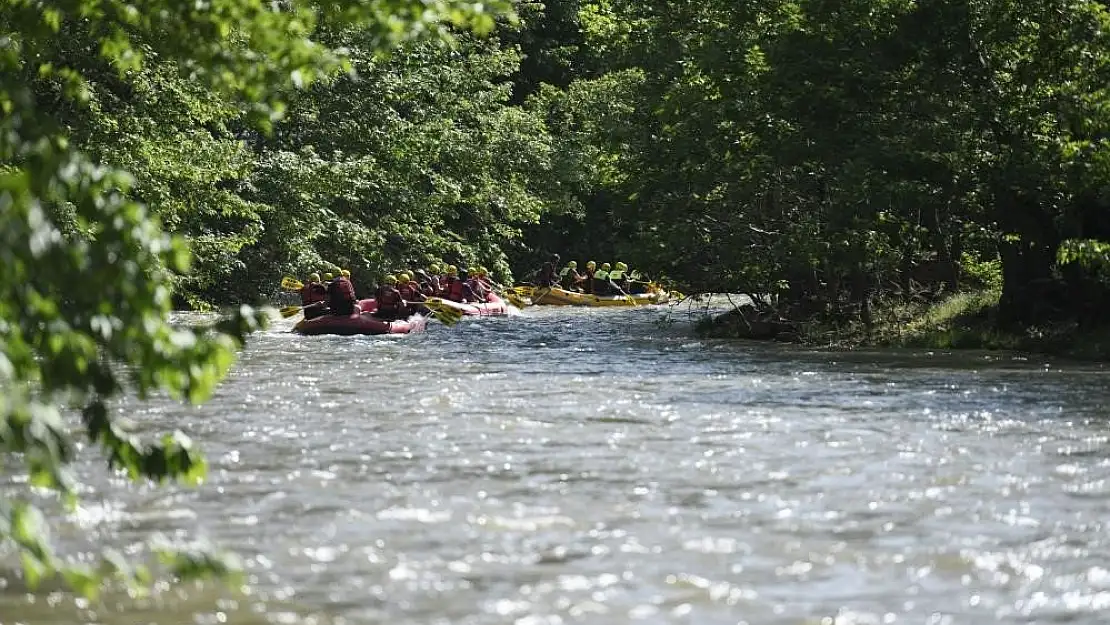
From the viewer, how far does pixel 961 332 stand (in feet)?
78.0

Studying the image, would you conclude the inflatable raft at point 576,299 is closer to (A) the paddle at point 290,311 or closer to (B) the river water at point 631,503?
(A) the paddle at point 290,311

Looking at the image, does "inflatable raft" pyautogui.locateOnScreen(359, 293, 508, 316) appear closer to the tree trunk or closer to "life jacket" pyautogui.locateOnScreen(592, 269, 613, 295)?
"life jacket" pyautogui.locateOnScreen(592, 269, 613, 295)

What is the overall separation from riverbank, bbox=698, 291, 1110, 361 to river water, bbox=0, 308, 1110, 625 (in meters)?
3.89

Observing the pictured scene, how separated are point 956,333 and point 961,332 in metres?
0.07

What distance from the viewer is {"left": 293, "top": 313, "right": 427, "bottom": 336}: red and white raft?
26703mm

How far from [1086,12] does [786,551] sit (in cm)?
1425

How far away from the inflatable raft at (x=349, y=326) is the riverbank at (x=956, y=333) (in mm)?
6114

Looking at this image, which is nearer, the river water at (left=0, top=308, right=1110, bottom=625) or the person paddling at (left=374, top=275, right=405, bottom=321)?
the river water at (left=0, top=308, right=1110, bottom=625)

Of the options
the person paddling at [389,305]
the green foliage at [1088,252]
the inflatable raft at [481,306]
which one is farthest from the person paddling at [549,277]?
the green foliage at [1088,252]

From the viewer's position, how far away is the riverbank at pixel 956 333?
22.0 meters

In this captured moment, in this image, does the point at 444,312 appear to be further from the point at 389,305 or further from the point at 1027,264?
the point at 1027,264

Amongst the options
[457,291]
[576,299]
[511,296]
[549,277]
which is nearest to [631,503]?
[457,291]

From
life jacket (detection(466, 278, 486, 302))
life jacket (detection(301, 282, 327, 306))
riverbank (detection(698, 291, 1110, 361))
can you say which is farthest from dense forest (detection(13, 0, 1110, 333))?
life jacket (detection(466, 278, 486, 302))

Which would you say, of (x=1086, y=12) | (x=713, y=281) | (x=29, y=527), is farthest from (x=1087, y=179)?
(x=29, y=527)
